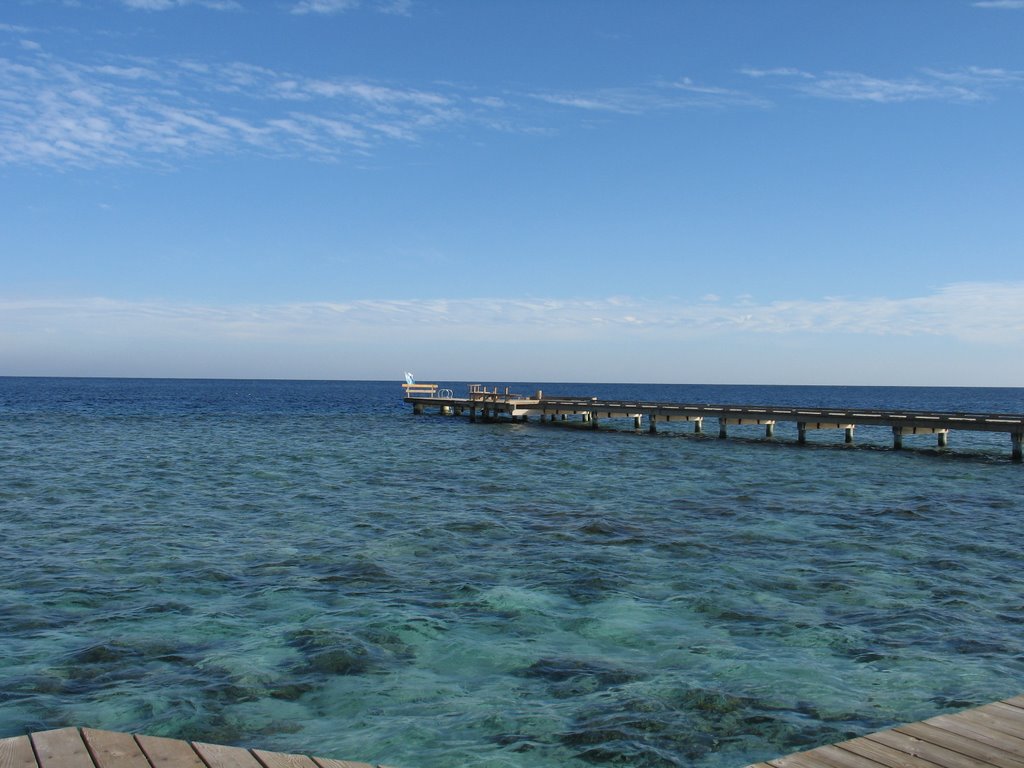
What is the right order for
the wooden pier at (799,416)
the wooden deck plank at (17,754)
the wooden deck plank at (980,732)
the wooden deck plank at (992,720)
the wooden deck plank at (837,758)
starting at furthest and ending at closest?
1. the wooden pier at (799,416)
2. the wooden deck plank at (992,720)
3. the wooden deck plank at (980,732)
4. the wooden deck plank at (837,758)
5. the wooden deck plank at (17,754)

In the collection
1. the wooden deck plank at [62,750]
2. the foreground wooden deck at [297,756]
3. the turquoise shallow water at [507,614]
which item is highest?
the wooden deck plank at [62,750]

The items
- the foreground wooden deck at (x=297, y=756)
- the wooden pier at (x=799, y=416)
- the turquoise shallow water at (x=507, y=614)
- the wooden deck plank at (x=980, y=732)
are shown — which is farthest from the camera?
the wooden pier at (x=799, y=416)

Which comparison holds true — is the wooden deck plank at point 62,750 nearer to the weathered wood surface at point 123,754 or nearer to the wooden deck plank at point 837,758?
the weathered wood surface at point 123,754

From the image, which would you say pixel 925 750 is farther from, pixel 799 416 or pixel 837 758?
pixel 799 416

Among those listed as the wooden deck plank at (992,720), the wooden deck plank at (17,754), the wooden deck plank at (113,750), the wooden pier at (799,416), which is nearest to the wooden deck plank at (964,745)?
the wooden deck plank at (992,720)

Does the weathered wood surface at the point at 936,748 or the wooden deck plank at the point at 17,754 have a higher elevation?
the wooden deck plank at the point at 17,754

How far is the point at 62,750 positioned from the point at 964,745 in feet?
19.8

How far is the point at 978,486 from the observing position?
24.6m

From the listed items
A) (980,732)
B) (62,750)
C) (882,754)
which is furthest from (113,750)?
(980,732)

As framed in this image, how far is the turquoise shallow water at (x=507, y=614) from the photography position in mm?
7324

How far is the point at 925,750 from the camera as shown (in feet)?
17.3

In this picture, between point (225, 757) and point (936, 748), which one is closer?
point (225, 757)

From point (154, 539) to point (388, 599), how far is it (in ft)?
21.8

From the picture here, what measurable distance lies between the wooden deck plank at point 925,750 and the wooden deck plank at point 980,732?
0.34 meters
